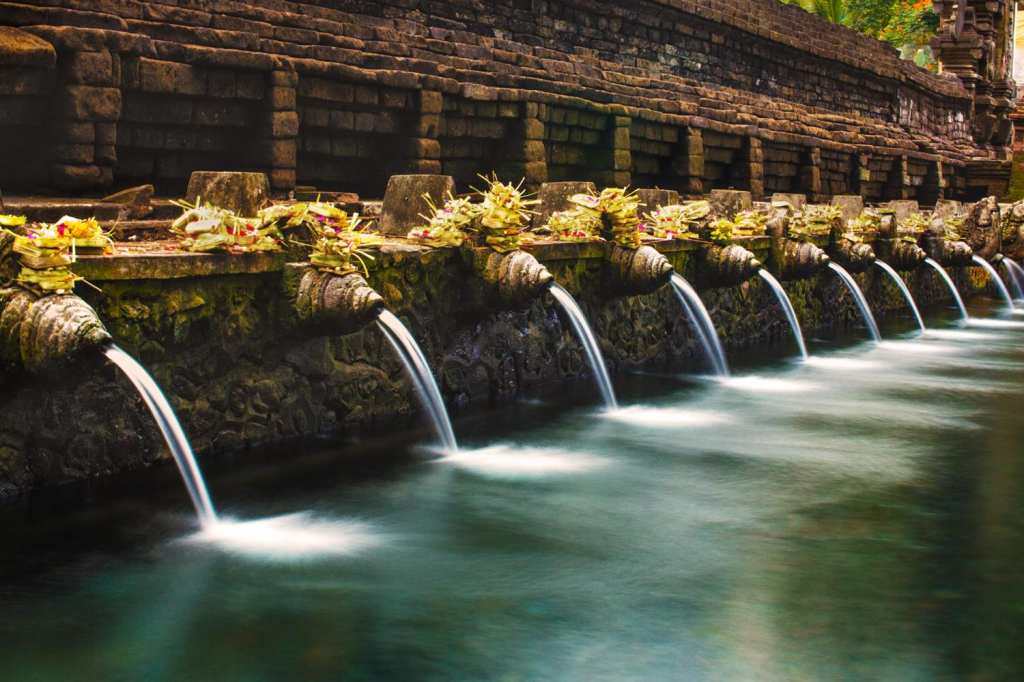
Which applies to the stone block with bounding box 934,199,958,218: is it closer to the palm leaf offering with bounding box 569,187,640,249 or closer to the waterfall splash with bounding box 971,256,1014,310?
the waterfall splash with bounding box 971,256,1014,310

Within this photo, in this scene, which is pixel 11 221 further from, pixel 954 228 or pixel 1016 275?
pixel 1016 275

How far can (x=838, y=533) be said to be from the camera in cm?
579

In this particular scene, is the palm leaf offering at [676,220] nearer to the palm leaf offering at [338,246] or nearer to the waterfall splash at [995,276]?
the palm leaf offering at [338,246]

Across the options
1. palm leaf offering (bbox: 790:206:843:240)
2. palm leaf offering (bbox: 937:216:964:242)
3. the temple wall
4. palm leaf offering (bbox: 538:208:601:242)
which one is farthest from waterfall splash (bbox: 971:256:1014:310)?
palm leaf offering (bbox: 538:208:601:242)

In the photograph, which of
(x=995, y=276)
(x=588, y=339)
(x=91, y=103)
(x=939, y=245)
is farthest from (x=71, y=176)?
(x=995, y=276)

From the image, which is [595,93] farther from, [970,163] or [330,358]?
[970,163]

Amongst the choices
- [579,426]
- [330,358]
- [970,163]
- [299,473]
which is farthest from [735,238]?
[970,163]

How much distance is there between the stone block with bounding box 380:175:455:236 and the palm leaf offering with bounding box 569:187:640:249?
139 cm

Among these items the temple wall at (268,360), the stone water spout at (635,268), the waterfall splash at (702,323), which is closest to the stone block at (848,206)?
the waterfall splash at (702,323)

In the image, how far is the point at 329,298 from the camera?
6.60 meters

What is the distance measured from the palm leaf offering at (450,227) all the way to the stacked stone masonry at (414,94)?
3013 mm

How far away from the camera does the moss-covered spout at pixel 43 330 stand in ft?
17.0

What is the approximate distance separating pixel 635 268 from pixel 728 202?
116 inches

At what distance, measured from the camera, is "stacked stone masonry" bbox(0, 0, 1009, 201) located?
9266 mm
